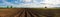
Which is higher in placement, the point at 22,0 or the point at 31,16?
the point at 22,0

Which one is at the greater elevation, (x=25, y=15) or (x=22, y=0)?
(x=22, y=0)

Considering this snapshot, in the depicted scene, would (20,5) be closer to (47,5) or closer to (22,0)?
(22,0)

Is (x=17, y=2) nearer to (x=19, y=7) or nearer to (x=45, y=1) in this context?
(x=19, y=7)

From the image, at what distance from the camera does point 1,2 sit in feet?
3.26

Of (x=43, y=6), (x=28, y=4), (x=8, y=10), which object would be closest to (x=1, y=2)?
(x=8, y=10)

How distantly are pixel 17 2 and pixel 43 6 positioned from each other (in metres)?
0.18

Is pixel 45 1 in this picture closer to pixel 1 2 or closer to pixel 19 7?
pixel 19 7

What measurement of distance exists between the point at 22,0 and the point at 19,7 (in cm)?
5

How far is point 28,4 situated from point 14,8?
0.33 ft

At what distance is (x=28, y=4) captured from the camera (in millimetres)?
989

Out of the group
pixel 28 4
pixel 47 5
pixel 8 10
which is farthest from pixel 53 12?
pixel 8 10

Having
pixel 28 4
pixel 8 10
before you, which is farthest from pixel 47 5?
pixel 8 10

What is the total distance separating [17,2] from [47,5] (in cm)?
21

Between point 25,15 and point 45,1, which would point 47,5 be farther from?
point 25,15
